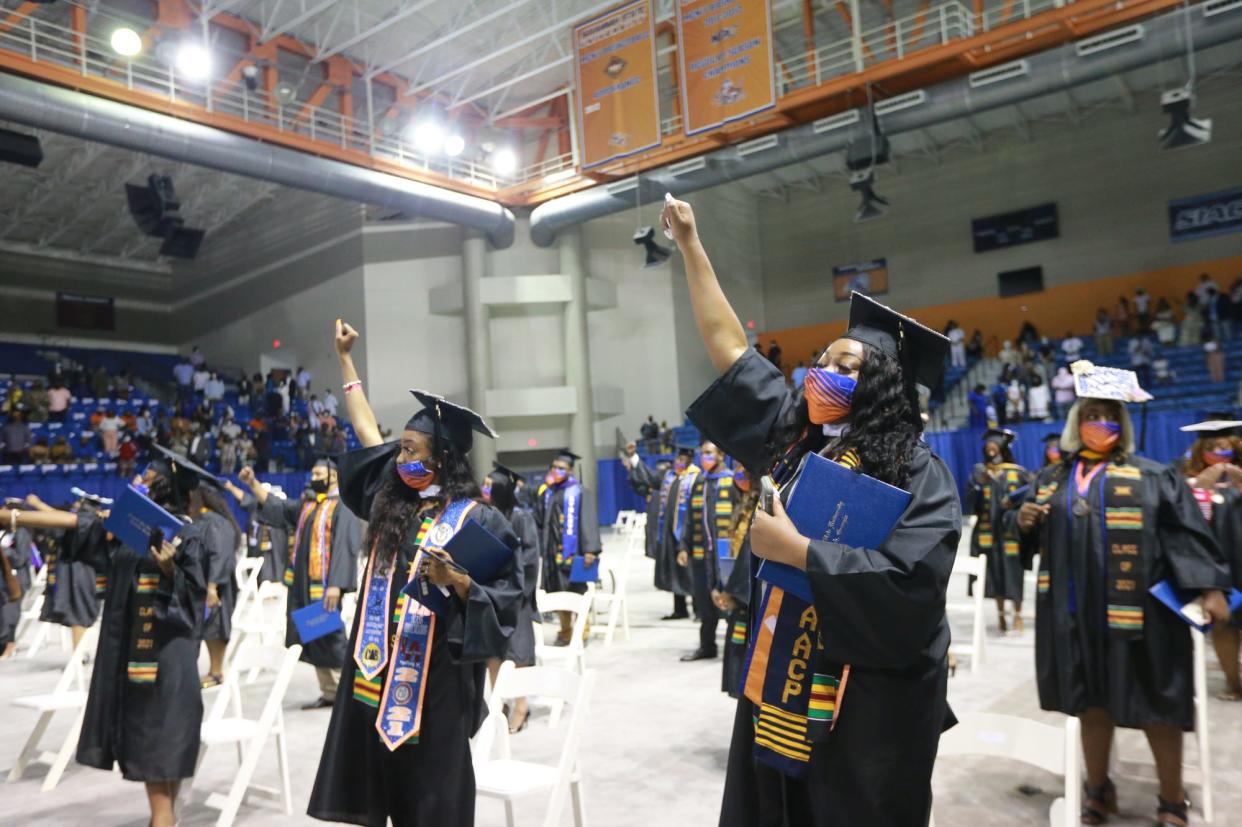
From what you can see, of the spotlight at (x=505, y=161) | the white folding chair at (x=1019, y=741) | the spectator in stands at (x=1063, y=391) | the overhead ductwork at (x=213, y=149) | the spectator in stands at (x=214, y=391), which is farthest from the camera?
the spectator in stands at (x=214, y=391)

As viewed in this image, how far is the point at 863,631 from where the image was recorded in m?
1.62

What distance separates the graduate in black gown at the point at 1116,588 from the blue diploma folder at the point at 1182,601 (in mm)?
27

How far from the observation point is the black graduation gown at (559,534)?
28.9ft

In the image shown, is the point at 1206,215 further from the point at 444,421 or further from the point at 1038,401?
the point at 444,421

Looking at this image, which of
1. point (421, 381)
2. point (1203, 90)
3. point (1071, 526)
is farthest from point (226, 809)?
point (1203, 90)

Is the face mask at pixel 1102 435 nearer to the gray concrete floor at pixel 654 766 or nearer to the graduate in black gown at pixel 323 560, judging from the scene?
the gray concrete floor at pixel 654 766

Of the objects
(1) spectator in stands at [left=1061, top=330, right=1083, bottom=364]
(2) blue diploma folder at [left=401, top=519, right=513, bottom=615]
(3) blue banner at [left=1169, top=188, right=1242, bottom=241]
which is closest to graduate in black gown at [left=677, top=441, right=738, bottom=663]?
(2) blue diploma folder at [left=401, top=519, right=513, bottom=615]

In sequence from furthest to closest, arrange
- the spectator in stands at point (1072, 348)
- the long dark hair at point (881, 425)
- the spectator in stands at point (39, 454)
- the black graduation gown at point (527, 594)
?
1. the spectator in stands at point (1072, 348)
2. the spectator in stands at point (39, 454)
3. the black graduation gown at point (527, 594)
4. the long dark hair at point (881, 425)

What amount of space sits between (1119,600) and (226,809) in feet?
12.4

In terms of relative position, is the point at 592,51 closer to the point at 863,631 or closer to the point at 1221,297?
the point at 1221,297

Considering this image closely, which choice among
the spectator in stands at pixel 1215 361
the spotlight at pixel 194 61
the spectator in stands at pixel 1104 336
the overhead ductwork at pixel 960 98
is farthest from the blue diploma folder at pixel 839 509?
the spectator in stands at pixel 1104 336

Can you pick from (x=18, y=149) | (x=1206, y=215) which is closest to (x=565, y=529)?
(x=18, y=149)

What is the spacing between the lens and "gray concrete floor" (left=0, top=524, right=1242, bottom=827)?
13.6ft

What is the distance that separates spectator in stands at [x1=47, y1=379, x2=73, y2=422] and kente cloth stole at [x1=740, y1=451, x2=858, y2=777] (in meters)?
19.5
